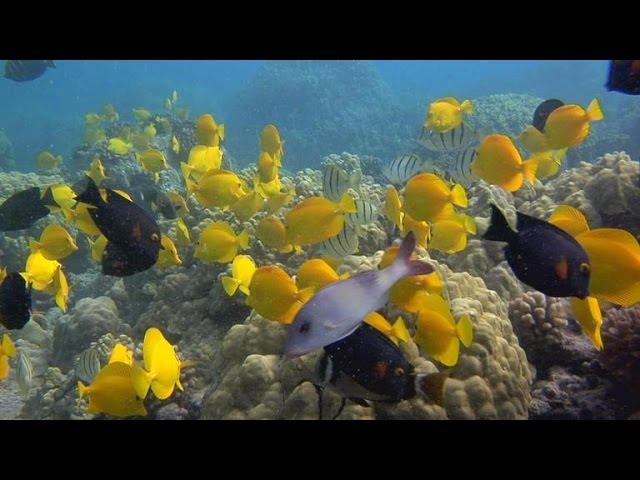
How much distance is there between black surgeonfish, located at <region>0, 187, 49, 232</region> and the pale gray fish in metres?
4.30

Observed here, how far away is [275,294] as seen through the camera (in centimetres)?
349

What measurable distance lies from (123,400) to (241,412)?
2.97 ft

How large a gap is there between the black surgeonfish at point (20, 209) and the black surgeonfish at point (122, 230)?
7.69 feet

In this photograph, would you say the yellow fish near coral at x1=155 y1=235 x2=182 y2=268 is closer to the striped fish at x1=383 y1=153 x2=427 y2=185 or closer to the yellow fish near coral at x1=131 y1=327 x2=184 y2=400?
the yellow fish near coral at x1=131 y1=327 x2=184 y2=400

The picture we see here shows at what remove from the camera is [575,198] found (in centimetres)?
638

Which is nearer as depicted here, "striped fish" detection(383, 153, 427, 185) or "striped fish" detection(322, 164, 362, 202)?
"striped fish" detection(322, 164, 362, 202)

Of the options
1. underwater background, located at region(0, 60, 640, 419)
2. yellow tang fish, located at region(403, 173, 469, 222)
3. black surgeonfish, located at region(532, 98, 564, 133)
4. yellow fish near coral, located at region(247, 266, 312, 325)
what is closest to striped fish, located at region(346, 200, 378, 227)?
underwater background, located at region(0, 60, 640, 419)

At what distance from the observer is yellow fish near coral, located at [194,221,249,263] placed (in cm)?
500

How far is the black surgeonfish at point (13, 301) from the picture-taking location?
3631mm

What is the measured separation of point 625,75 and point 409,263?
264 cm

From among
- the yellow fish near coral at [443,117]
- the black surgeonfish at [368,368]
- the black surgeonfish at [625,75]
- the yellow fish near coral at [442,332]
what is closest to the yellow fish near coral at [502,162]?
the black surgeonfish at [625,75]

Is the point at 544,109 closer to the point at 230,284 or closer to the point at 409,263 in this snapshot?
the point at 230,284
